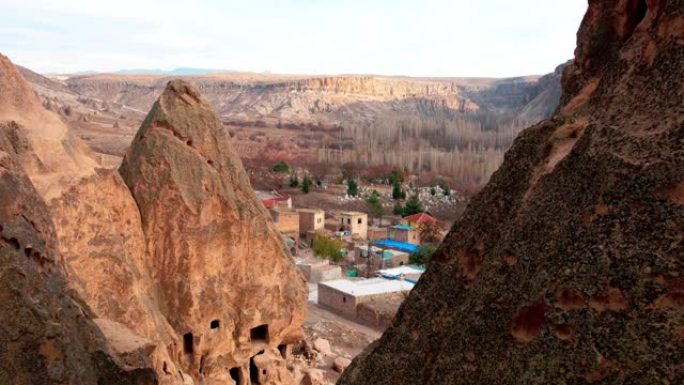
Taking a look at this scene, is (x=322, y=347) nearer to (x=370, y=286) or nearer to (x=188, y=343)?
(x=188, y=343)

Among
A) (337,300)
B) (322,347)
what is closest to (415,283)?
(322,347)

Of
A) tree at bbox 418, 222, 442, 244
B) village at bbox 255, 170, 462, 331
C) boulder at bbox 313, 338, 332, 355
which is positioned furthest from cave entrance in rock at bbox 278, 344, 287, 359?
tree at bbox 418, 222, 442, 244

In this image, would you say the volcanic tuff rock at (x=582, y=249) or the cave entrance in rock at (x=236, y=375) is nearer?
the volcanic tuff rock at (x=582, y=249)

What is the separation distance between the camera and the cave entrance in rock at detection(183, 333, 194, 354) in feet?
29.6

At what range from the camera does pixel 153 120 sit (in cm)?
920

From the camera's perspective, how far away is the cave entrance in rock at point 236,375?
9.73 metres

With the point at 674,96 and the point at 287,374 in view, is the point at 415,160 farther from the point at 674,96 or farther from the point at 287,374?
the point at 674,96

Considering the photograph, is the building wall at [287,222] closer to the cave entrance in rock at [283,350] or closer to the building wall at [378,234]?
the building wall at [378,234]

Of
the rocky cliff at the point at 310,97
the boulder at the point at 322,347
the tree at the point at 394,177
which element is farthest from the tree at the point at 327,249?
the rocky cliff at the point at 310,97

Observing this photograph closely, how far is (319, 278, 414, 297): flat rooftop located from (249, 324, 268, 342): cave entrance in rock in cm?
1013

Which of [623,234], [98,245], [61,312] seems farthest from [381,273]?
[623,234]

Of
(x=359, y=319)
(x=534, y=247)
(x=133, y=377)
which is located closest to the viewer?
(x=534, y=247)

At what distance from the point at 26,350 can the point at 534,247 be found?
376cm

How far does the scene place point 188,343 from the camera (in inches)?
358
